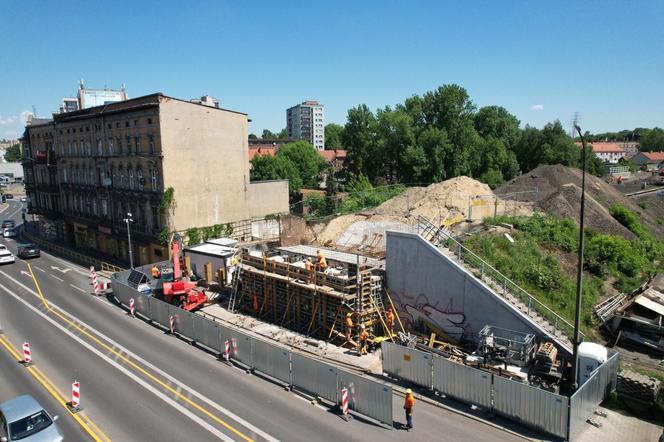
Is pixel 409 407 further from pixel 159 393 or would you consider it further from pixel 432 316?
pixel 159 393

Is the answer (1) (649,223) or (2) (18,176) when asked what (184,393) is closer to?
(1) (649,223)

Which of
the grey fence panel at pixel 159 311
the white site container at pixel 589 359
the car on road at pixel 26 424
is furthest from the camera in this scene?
the grey fence panel at pixel 159 311

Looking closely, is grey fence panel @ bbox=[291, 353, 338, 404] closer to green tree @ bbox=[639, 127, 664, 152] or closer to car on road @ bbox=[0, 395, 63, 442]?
car on road @ bbox=[0, 395, 63, 442]

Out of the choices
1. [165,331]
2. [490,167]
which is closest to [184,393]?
[165,331]

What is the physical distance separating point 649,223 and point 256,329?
1308 inches

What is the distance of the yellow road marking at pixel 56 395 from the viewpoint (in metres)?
13.5

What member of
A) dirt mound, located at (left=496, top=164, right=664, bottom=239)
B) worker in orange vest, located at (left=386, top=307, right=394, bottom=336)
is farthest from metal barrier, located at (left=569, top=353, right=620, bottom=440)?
dirt mound, located at (left=496, top=164, right=664, bottom=239)

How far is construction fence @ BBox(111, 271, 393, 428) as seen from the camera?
14.2m

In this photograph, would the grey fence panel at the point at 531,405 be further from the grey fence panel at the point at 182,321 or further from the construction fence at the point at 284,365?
the grey fence panel at the point at 182,321

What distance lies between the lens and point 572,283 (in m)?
22.0

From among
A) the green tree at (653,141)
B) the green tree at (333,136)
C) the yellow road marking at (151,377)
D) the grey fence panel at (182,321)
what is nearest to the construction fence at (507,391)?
the yellow road marking at (151,377)

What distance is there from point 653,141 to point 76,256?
173 meters

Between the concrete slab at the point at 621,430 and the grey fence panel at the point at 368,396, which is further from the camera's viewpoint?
the grey fence panel at the point at 368,396

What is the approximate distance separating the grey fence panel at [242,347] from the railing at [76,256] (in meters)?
23.7
